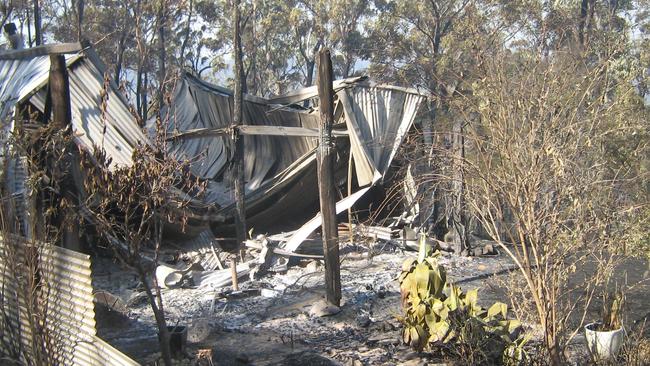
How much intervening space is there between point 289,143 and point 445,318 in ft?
27.2

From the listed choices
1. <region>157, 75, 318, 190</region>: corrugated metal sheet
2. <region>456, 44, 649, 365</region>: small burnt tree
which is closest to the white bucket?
<region>456, 44, 649, 365</region>: small burnt tree

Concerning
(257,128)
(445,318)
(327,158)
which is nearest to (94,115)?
(257,128)

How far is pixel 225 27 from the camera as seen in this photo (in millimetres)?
34469

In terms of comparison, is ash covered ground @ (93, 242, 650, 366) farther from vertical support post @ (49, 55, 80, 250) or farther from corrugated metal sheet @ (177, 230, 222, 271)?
vertical support post @ (49, 55, 80, 250)

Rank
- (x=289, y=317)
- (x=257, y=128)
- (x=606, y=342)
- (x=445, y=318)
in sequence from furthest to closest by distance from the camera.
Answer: (x=257, y=128) < (x=289, y=317) < (x=445, y=318) < (x=606, y=342)

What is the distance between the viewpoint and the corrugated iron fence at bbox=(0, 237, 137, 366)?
5129mm

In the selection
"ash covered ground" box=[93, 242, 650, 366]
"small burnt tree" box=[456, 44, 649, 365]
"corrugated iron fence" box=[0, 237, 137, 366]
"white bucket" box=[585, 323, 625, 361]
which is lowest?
"ash covered ground" box=[93, 242, 650, 366]

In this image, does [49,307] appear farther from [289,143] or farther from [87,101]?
[289,143]

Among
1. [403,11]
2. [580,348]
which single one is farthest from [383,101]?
[403,11]

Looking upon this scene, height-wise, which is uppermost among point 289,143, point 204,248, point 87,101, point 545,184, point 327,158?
point 87,101

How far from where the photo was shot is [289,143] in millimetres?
14547

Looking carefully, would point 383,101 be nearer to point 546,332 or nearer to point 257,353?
point 257,353

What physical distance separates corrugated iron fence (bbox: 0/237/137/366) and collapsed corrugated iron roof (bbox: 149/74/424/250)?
21.1 feet

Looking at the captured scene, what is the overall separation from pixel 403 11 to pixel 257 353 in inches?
874
